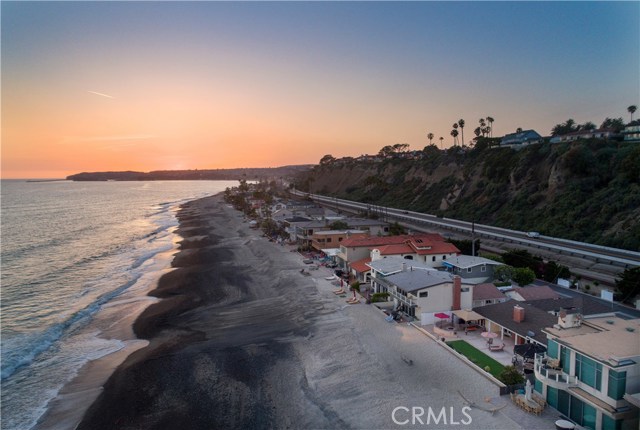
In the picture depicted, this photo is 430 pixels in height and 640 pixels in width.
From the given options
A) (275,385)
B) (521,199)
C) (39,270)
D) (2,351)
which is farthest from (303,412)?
(521,199)

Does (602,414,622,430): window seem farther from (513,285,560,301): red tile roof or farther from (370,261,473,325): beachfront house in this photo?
(513,285,560,301): red tile roof

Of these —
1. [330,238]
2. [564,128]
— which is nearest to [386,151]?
Result: [564,128]

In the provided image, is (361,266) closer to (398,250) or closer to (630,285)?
(398,250)

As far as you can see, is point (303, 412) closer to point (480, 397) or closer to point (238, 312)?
point (480, 397)

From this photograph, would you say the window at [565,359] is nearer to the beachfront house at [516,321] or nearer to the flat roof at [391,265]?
the beachfront house at [516,321]

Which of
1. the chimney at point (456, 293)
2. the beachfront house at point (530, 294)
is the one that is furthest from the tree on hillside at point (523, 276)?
the chimney at point (456, 293)

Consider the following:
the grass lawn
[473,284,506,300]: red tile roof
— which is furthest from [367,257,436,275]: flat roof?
the grass lawn
